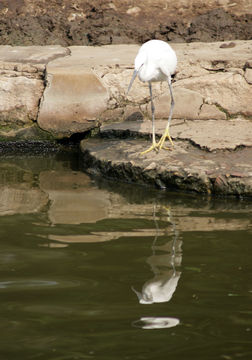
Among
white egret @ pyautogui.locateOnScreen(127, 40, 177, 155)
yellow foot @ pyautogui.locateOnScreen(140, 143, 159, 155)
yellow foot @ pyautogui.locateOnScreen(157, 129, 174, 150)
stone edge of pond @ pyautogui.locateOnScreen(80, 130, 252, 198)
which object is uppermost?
white egret @ pyautogui.locateOnScreen(127, 40, 177, 155)

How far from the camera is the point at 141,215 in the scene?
3.41 m

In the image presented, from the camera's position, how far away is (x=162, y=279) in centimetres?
235

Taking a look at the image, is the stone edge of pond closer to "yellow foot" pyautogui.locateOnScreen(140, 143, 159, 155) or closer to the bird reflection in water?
"yellow foot" pyautogui.locateOnScreen(140, 143, 159, 155)

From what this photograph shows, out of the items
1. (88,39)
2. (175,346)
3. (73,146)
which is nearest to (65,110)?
(73,146)

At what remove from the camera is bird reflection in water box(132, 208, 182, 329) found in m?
1.96

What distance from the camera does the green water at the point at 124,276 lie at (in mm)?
1821

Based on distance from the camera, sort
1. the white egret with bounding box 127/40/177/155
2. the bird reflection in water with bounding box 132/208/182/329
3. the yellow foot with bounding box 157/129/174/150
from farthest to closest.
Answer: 1. the yellow foot with bounding box 157/129/174/150
2. the white egret with bounding box 127/40/177/155
3. the bird reflection in water with bounding box 132/208/182/329

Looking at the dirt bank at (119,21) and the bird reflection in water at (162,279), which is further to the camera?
the dirt bank at (119,21)

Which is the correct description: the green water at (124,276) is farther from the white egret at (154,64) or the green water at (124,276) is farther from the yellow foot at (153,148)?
the white egret at (154,64)

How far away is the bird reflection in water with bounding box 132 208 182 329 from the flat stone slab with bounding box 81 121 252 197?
3.28ft

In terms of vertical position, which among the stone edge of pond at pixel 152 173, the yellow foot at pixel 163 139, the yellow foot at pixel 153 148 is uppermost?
the yellow foot at pixel 163 139

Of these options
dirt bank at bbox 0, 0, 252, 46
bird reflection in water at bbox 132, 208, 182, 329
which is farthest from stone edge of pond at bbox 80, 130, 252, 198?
dirt bank at bbox 0, 0, 252, 46

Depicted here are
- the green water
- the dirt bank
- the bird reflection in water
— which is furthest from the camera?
the dirt bank

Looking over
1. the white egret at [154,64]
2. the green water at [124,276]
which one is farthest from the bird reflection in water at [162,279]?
the white egret at [154,64]
